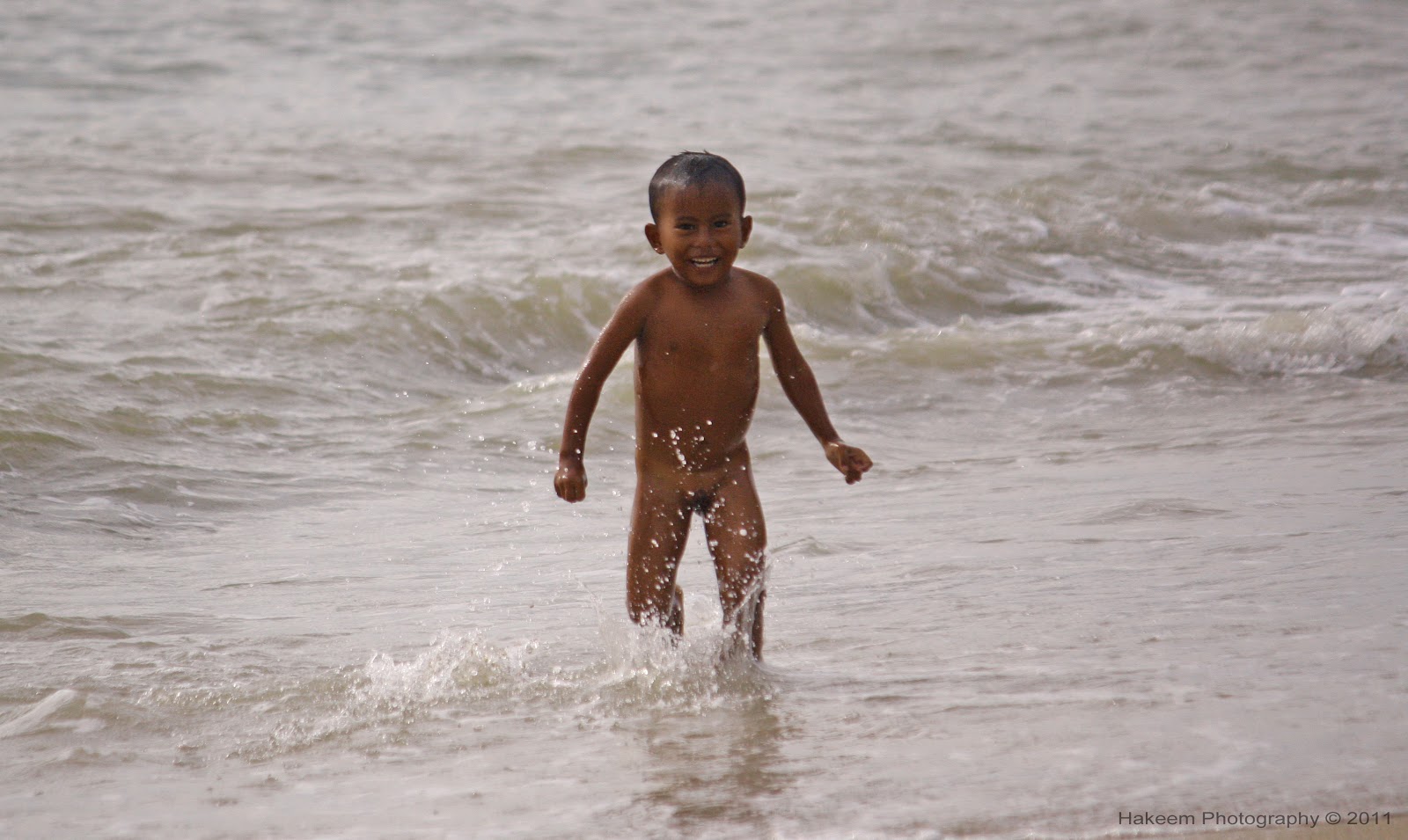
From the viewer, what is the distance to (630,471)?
6375 mm

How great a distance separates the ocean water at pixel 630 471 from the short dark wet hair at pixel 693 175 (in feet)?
3.45

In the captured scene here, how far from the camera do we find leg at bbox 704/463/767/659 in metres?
3.75

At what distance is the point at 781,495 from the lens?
5.82 metres

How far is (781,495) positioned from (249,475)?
2032mm

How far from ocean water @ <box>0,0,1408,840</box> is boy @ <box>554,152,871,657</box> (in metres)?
0.20

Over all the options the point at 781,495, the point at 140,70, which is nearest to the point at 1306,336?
the point at 781,495

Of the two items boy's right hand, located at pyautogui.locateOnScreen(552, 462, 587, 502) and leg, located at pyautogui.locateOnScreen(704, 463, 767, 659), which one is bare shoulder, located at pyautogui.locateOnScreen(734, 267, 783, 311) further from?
boy's right hand, located at pyautogui.locateOnScreen(552, 462, 587, 502)

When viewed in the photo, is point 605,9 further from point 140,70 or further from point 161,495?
point 161,495

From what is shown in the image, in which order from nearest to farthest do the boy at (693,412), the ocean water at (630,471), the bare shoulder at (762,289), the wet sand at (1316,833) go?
the wet sand at (1316,833) → the ocean water at (630,471) → the boy at (693,412) → the bare shoulder at (762,289)

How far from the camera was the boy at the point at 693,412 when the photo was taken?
12.2 feet

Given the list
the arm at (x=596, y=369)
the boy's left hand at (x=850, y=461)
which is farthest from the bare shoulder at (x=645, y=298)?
the boy's left hand at (x=850, y=461)

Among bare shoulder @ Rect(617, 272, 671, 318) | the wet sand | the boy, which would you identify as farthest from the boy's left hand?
the wet sand

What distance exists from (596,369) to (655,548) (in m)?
0.45

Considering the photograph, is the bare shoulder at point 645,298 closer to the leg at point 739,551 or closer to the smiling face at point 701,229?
the smiling face at point 701,229
